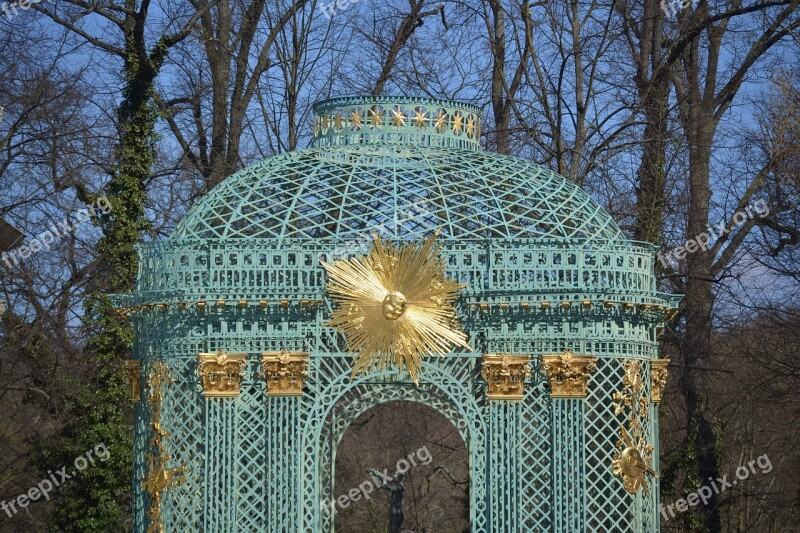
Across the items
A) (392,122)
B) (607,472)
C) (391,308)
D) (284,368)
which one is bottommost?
(607,472)

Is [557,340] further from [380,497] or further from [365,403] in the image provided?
[380,497]

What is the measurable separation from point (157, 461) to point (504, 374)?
425cm

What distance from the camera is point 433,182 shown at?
64.2 feet

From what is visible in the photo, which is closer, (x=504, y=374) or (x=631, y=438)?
(x=504, y=374)

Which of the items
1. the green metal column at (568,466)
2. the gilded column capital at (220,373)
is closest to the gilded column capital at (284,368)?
the gilded column capital at (220,373)

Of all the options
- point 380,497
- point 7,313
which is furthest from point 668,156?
point 7,313

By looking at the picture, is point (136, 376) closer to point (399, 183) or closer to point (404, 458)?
point (399, 183)

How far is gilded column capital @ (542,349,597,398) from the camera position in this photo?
18.4 m

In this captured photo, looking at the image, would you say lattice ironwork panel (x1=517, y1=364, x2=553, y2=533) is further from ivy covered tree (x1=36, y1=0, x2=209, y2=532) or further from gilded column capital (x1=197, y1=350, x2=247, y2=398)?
ivy covered tree (x1=36, y1=0, x2=209, y2=532)

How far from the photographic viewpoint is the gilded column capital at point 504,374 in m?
18.4

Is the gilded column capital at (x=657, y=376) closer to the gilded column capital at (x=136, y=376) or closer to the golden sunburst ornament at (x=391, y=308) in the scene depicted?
the golden sunburst ornament at (x=391, y=308)

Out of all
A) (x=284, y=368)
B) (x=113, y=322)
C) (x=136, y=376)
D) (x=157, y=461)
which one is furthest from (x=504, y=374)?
(x=113, y=322)

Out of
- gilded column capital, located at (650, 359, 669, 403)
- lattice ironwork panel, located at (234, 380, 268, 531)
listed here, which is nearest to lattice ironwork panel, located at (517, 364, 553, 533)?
gilded column capital, located at (650, 359, 669, 403)

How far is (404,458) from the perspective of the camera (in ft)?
103
